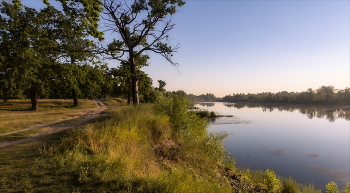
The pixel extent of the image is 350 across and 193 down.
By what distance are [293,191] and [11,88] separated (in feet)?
80.4

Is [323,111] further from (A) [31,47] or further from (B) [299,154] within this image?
(A) [31,47]

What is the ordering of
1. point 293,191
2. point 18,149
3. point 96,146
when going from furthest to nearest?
1. point 293,191
2. point 18,149
3. point 96,146

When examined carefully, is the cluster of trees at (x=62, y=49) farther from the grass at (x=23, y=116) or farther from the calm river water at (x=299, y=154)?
the calm river water at (x=299, y=154)

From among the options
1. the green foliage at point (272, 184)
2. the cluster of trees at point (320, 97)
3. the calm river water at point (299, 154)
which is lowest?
the calm river water at point (299, 154)

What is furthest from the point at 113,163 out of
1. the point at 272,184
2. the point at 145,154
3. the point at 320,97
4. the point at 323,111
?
the point at 320,97

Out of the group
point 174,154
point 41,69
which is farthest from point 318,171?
point 41,69

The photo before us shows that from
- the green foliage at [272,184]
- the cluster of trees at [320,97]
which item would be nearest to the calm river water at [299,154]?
the green foliage at [272,184]

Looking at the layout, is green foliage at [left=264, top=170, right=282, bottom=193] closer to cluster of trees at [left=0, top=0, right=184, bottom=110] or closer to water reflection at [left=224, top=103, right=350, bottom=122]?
cluster of trees at [left=0, top=0, right=184, bottom=110]

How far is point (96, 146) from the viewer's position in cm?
592

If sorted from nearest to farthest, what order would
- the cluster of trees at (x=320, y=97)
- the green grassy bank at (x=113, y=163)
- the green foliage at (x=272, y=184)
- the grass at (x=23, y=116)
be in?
the green grassy bank at (x=113, y=163) → the green foliage at (x=272, y=184) → the grass at (x=23, y=116) → the cluster of trees at (x=320, y=97)

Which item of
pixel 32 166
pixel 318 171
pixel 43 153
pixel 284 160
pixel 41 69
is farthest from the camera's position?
pixel 41 69

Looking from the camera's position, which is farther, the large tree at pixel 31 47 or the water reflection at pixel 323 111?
the water reflection at pixel 323 111

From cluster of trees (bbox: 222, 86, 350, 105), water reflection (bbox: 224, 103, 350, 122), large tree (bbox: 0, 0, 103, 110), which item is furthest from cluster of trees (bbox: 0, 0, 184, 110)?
cluster of trees (bbox: 222, 86, 350, 105)

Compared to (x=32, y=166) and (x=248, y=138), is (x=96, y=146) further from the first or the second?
(x=248, y=138)
